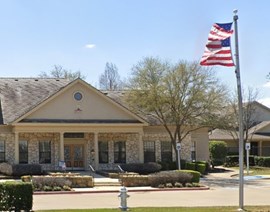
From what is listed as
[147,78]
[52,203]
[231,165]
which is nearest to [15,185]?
[52,203]

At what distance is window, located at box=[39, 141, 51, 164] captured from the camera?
41438mm

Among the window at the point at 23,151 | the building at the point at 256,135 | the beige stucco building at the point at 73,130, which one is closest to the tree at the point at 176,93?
the beige stucco building at the point at 73,130

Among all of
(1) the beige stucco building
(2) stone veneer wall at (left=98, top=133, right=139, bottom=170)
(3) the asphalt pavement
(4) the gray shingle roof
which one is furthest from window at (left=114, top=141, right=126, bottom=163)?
(3) the asphalt pavement

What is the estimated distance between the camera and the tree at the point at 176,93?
1646 inches

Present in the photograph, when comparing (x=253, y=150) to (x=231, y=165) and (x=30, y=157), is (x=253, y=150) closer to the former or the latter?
(x=231, y=165)

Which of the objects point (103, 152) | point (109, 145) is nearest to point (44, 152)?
point (103, 152)

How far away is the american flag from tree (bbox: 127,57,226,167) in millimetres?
22539

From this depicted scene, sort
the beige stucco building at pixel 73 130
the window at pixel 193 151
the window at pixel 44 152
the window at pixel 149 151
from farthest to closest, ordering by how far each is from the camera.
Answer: the window at pixel 193 151 → the window at pixel 149 151 → the window at pixel 44 152 → the beige stucco building at pixel 73 130

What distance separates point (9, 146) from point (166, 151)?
12.7m

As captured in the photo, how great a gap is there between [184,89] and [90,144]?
8.43 meters

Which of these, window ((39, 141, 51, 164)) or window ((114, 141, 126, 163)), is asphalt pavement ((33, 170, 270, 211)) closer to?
window ((39, 141, 51, 164))

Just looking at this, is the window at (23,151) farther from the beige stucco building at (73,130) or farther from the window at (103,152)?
the window at (103,152)

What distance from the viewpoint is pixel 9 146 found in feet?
133

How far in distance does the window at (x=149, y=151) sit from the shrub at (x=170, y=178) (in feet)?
41.9
